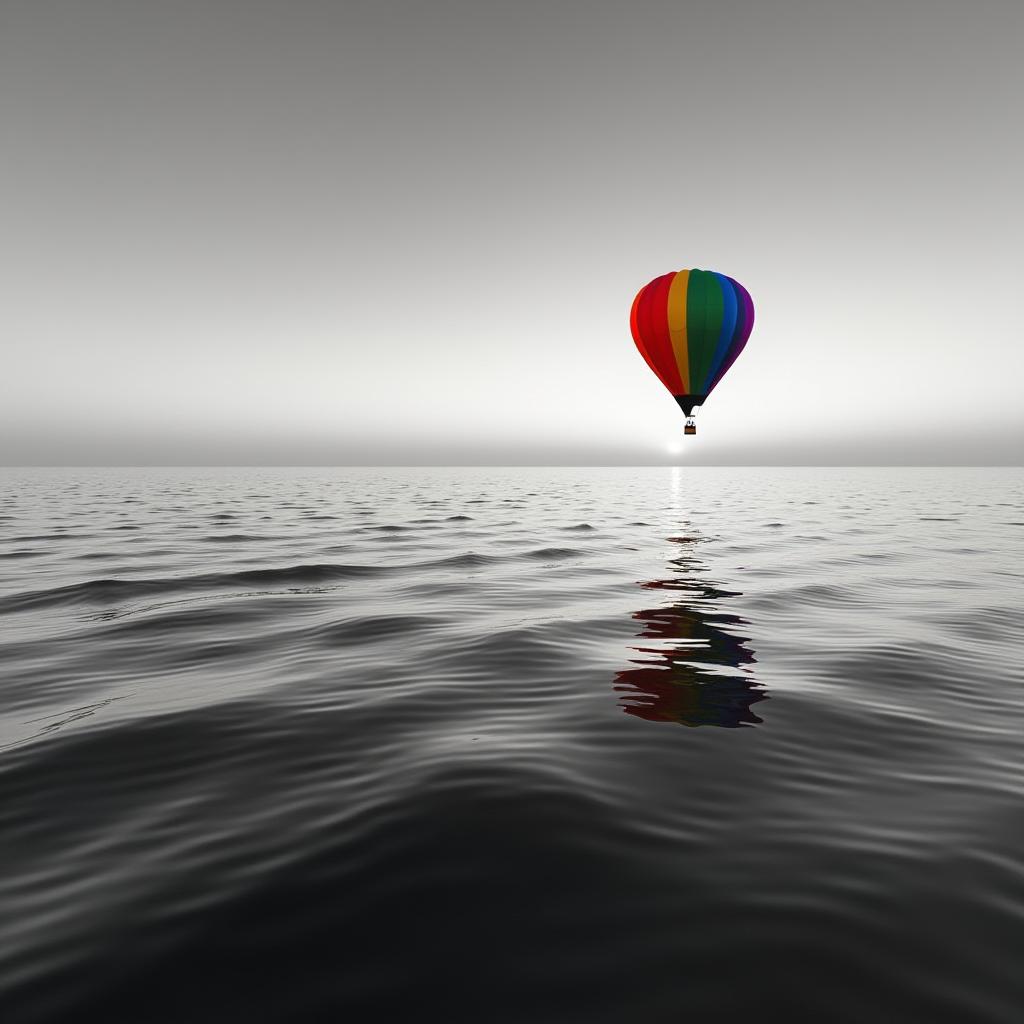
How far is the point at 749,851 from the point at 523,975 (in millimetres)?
1647

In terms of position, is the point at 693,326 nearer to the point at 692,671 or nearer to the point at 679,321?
the point at 679,321

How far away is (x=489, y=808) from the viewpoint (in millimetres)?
4195

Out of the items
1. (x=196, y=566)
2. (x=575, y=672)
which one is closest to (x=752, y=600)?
(x=575, y=672)

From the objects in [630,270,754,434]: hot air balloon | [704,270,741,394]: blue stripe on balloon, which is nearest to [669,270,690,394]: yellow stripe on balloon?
[630,270,754,434]: hot air balloon

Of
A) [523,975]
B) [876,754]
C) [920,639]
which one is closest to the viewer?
[523,975]

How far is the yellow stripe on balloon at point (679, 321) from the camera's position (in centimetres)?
2772

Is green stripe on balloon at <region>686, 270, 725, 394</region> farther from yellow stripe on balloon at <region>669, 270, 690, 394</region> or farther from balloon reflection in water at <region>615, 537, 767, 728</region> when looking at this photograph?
balloon reflection in water at <region>615, 537, 767, 728</region>

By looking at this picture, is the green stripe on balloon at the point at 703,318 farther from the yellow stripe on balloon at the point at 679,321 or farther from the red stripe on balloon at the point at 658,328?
the red stripe on balloon at the point at 658,328

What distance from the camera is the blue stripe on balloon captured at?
27.5 m

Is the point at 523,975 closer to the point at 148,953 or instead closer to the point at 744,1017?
the point at 744,1017

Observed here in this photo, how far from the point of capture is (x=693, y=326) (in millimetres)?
27500

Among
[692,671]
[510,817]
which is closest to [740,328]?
[692,671]

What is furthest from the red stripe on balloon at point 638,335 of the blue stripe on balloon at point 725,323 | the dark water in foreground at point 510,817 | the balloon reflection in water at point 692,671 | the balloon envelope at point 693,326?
the dark water in foreground at point 510,817

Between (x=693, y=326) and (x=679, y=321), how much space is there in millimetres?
630
